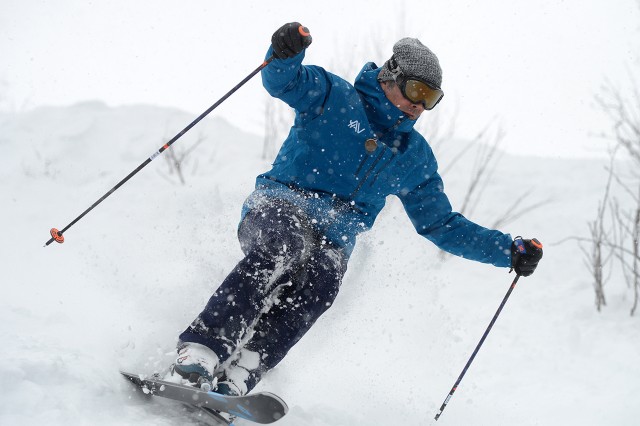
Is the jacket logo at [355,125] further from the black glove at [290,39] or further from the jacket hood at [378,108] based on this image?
the black glove at [290,39]

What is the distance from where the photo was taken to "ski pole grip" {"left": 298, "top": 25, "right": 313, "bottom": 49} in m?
2.34

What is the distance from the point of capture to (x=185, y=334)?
7.39ft

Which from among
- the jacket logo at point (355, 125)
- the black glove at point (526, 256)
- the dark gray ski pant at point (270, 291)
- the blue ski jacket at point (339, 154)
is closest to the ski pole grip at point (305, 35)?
the blue ski jacket at point (339, 154)

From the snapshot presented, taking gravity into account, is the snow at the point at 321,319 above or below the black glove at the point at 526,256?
below

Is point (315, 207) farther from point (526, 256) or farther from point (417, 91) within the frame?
point (526, 256)

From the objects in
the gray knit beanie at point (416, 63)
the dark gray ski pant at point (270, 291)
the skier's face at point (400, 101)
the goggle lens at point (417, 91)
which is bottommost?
the dark gray ski pant at point (270, 291)

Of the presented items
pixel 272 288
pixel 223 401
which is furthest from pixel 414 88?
pixel 223 401

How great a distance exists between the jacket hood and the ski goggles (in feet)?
0.33

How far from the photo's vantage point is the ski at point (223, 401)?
75.9 inches

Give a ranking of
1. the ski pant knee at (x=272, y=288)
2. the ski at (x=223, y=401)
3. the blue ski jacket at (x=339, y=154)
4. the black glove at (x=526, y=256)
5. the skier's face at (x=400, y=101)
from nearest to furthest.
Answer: the ski at (x=223, y=401)
the ski pant knee at (x=272, y=288)
the blue ski jacket at (x=339, y=154)
the skier's face at (x=400, y=101)
the black glove at (x=526, y=256)

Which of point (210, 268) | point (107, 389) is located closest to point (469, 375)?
point (210, 268)

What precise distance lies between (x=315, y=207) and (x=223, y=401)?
113 centimetres

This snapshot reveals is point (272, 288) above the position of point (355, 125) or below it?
below

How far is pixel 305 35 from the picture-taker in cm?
235
